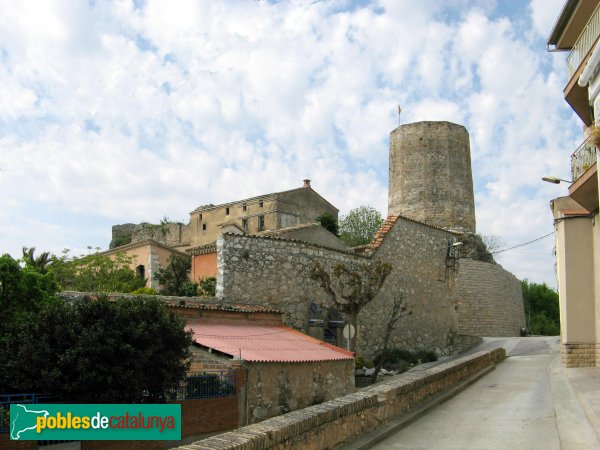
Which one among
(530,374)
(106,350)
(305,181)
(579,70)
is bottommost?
(530,374)

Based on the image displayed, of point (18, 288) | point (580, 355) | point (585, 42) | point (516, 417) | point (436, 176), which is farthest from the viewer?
point (436, 176)

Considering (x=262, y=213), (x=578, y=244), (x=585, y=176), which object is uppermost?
(x=262, y=213)

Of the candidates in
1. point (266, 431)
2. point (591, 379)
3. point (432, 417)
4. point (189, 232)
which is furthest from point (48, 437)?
point (189, 232)

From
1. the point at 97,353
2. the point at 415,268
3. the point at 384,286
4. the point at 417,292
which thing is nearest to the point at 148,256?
the point at 384,286

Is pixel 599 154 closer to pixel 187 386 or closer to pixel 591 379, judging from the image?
pixel 591 379

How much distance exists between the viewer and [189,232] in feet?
199

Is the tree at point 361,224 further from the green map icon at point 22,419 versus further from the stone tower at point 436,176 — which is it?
the green map icon at point 22,419

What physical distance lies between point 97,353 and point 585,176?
13705 millimetres

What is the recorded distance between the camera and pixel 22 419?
31.7 ft

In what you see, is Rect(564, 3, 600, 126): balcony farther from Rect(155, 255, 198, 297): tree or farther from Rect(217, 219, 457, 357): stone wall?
Rect(155, 255, 198, 297): tree

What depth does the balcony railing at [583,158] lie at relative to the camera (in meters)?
17.2

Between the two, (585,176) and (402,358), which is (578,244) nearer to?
(585,176)

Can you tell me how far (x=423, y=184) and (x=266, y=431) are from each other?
4366cm

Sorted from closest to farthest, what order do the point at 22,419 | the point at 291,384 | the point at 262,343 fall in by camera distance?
the point at 22,419 → the point at 291,384 → the point at 262,343
